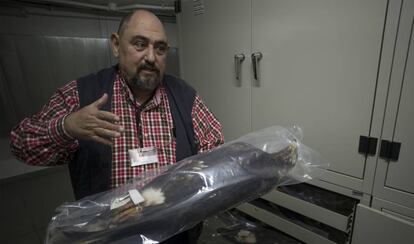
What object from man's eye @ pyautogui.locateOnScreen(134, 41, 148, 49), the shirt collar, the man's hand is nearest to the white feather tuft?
the man's hand

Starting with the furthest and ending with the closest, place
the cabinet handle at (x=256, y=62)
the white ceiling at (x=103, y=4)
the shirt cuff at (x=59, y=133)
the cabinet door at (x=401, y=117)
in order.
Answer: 1. the white ceiling at (x=103, y=4)
2. the cabinet handle at (x=256, y=62)
3. the cabinet door at (x=401, y=117)
4. the shirt cuff at (x=59, y=133)

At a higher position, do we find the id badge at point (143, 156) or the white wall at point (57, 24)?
the white wall at point (57, 24)

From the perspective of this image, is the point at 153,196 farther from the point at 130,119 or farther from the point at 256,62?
the point at 256,62

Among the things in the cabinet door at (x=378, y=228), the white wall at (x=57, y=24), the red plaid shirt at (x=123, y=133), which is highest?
the white wall at (x=57, y=24)

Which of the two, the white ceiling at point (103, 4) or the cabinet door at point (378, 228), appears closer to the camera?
the cabinet door at point (378, 228)

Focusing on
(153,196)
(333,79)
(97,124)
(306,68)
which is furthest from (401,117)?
(97,124)

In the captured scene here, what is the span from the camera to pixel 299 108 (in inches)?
48.5

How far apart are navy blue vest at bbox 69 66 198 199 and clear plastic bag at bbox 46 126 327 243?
0.71 feet

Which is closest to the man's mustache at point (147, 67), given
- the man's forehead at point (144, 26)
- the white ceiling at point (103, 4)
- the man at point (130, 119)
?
the man at point (130, 119)

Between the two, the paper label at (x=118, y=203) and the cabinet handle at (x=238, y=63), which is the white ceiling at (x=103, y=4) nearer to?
the cabinet handle at (x=238, y=63)

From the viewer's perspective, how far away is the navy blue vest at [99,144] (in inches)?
33.4

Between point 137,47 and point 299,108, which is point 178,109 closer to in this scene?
point 137,47

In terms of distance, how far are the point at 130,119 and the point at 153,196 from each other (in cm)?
43

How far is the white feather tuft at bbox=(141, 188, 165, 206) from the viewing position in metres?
0.57
